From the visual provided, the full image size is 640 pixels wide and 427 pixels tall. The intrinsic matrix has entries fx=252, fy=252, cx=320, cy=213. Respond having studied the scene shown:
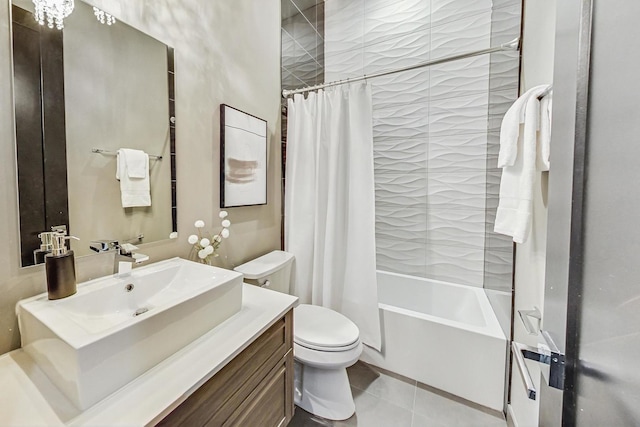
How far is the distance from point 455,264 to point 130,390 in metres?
2.31

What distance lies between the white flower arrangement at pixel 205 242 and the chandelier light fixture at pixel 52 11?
2.95 feet

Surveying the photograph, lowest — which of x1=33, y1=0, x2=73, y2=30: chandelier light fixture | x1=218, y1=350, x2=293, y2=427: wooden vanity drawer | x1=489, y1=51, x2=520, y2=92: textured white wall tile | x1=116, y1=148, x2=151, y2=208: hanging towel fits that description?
x1=218, y1=350, x2=293, y2=427: wooden vanity drawer

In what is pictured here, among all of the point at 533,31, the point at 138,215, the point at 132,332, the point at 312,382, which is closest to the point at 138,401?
the point at 132,332

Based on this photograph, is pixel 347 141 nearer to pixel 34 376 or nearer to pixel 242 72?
pixel 242 72

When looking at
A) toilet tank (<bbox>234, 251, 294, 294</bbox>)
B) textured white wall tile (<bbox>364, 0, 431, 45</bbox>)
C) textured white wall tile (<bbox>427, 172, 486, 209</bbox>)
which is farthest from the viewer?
textured white wall tile (<bbox>364, 0, 431, 45</bbox>)

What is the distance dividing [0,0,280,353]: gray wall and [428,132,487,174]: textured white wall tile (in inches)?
54.6

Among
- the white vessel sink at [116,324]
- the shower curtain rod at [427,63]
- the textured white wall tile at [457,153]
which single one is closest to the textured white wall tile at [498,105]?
the textured white wall tile at [457,153]

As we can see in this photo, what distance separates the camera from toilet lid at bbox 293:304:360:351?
4.50 feet

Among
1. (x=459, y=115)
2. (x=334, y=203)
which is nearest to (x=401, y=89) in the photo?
(x=459, y=115)

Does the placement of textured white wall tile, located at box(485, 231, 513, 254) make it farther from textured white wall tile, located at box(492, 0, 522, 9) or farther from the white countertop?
the white countertop

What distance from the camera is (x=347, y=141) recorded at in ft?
6.07

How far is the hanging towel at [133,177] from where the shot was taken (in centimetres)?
108

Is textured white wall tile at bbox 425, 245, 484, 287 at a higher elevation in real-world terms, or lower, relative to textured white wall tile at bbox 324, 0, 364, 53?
lower

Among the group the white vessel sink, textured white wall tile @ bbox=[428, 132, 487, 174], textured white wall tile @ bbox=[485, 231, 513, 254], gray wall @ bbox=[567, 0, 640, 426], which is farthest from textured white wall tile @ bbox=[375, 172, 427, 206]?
gray wall @ bbox=[567, 0, 640, 426]
